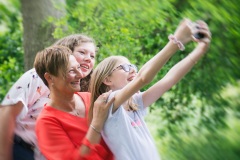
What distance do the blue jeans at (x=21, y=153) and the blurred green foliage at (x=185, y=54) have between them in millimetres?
844

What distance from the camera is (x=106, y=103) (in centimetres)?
283

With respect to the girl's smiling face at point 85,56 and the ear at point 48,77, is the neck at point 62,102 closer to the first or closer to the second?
the ear at point 48,77

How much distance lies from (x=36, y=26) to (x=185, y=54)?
2.07 metres

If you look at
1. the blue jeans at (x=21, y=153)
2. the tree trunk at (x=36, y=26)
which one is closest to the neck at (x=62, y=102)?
the blue jeans at (x=21, y=153)

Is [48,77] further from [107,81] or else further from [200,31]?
[200,31]

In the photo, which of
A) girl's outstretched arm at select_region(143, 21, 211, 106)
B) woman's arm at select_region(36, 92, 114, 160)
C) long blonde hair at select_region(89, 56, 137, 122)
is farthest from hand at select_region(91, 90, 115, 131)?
girl's outstretched arm at select_region(143, 21, 211, 106)

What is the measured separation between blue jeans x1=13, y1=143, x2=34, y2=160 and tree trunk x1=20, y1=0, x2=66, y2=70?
8.04 feet

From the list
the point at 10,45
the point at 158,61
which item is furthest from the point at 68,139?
the point at 10,45

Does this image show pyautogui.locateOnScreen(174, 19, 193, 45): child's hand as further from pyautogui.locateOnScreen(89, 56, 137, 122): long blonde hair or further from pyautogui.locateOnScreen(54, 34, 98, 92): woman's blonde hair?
pyautogui.locateOnScreen(54, 34, 98, 92): woman's blonde hair

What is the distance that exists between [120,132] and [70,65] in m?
0.48

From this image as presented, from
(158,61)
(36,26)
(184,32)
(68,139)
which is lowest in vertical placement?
(36,26)

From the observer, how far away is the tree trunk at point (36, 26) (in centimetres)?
580

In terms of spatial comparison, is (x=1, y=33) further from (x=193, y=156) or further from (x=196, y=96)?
(x=193, y=156)

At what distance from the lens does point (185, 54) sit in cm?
440
